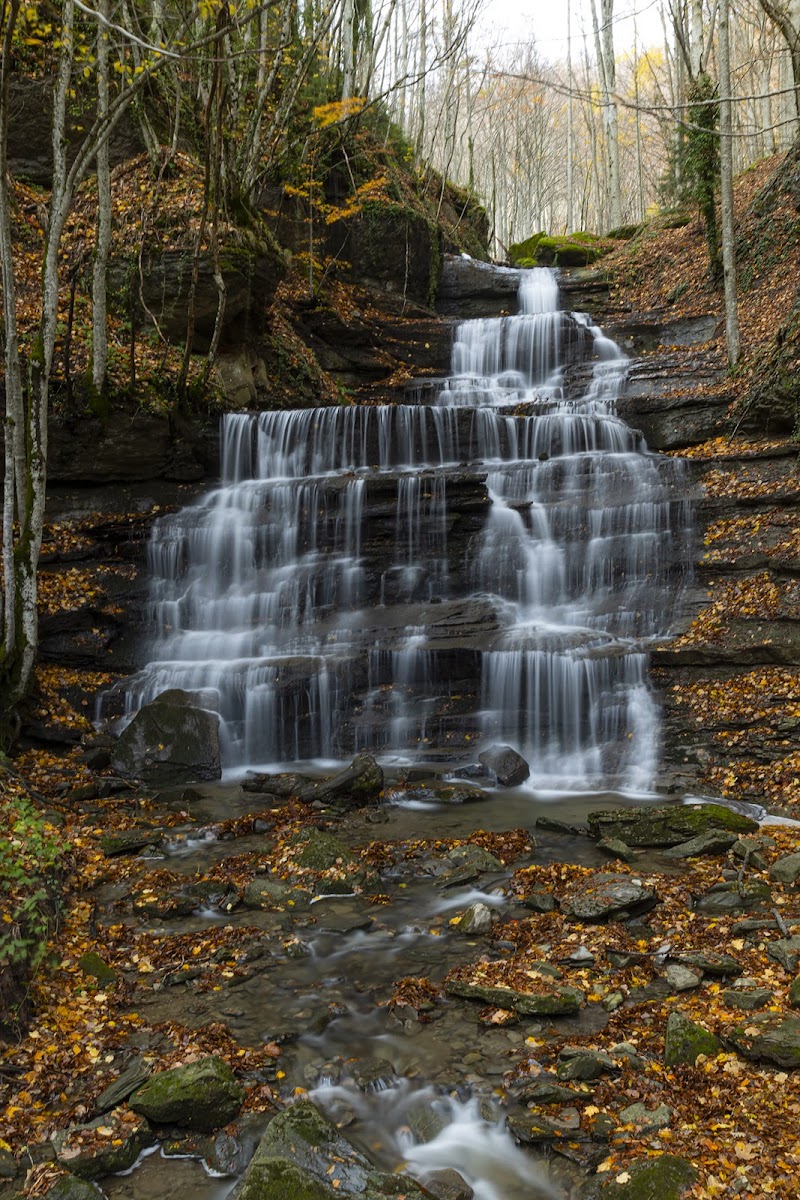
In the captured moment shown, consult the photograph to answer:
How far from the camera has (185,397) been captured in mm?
14391

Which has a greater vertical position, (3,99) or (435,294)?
(435,294)

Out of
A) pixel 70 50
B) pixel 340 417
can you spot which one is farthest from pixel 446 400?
pixel 70 50

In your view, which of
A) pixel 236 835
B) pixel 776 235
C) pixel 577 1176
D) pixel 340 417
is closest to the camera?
pixel 577 1176

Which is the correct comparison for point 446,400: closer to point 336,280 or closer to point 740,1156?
point 336,280

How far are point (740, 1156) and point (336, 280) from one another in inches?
844

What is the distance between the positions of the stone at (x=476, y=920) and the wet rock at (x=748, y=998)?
1.77 m

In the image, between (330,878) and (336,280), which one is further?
(336,280)

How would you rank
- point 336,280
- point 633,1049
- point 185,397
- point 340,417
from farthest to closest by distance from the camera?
point 336,280 < point 340,417 < point 185,397 < point 633,1049

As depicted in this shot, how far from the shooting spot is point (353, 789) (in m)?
8.88

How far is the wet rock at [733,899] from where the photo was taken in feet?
17.9

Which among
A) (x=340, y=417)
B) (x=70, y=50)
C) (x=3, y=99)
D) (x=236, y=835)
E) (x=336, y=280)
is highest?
(x=336, y=280)

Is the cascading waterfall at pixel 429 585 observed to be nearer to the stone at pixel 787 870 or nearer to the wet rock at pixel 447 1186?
the stone at pixel 787 870

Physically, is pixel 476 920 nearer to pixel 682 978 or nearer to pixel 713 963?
pixel 682 978

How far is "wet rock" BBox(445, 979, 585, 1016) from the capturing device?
4.49m
